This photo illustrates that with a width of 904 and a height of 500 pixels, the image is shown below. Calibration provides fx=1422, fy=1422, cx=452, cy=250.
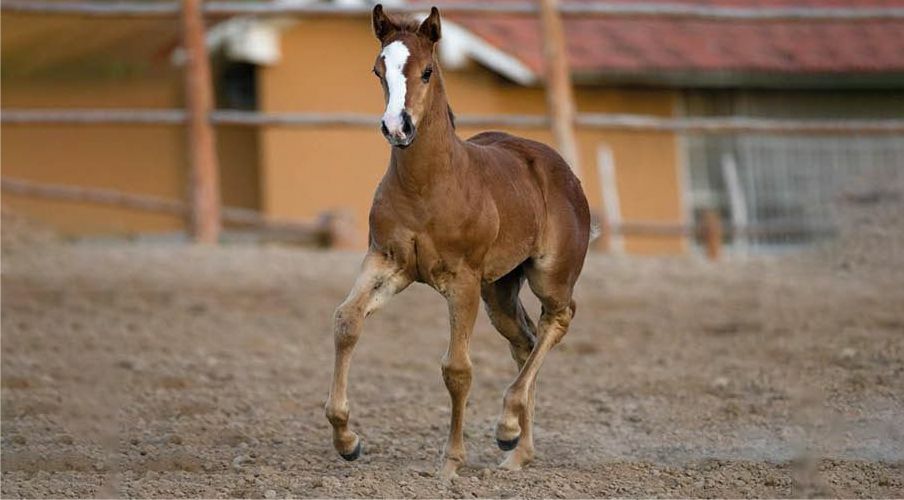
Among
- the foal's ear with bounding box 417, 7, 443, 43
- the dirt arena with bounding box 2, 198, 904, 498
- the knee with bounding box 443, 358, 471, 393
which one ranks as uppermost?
the foal's ear with bounding box 417, 7, 443, 43

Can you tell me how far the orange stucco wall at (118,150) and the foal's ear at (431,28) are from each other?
12435mm

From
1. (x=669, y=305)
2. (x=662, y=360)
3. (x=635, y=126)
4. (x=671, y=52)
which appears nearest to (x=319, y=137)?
(x=671, y=52)

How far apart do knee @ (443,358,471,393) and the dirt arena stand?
369 mm

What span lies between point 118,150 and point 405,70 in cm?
1415

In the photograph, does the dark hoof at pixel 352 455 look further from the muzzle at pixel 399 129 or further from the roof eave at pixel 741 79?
the roof eave at pixel 741 79

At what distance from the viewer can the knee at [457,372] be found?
525cm

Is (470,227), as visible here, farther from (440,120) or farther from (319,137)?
(319,137)

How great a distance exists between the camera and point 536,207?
568 centimetres

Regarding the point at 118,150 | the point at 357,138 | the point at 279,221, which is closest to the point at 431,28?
the point at 279,221

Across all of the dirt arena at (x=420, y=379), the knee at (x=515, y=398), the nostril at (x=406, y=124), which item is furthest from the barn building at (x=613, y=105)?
the nostril at (x=406, y=124)

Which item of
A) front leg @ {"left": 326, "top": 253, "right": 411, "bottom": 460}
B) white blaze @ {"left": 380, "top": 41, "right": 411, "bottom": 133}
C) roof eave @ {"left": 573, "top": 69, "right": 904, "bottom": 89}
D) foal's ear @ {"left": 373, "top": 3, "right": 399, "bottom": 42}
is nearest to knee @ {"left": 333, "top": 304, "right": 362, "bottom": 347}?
front leg @ {"left": 326, "top": 253, "right": 411, "bottom": 460}

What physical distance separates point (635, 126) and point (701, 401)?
4.77 meters

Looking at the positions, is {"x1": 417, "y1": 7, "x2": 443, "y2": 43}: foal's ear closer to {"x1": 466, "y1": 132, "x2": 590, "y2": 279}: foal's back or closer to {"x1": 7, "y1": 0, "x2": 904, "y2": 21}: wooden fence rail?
{"x1": 466, "y1": 132, "x2": 590, "y2": 279}: foal's back

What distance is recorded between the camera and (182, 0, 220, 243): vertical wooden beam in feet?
38.3
